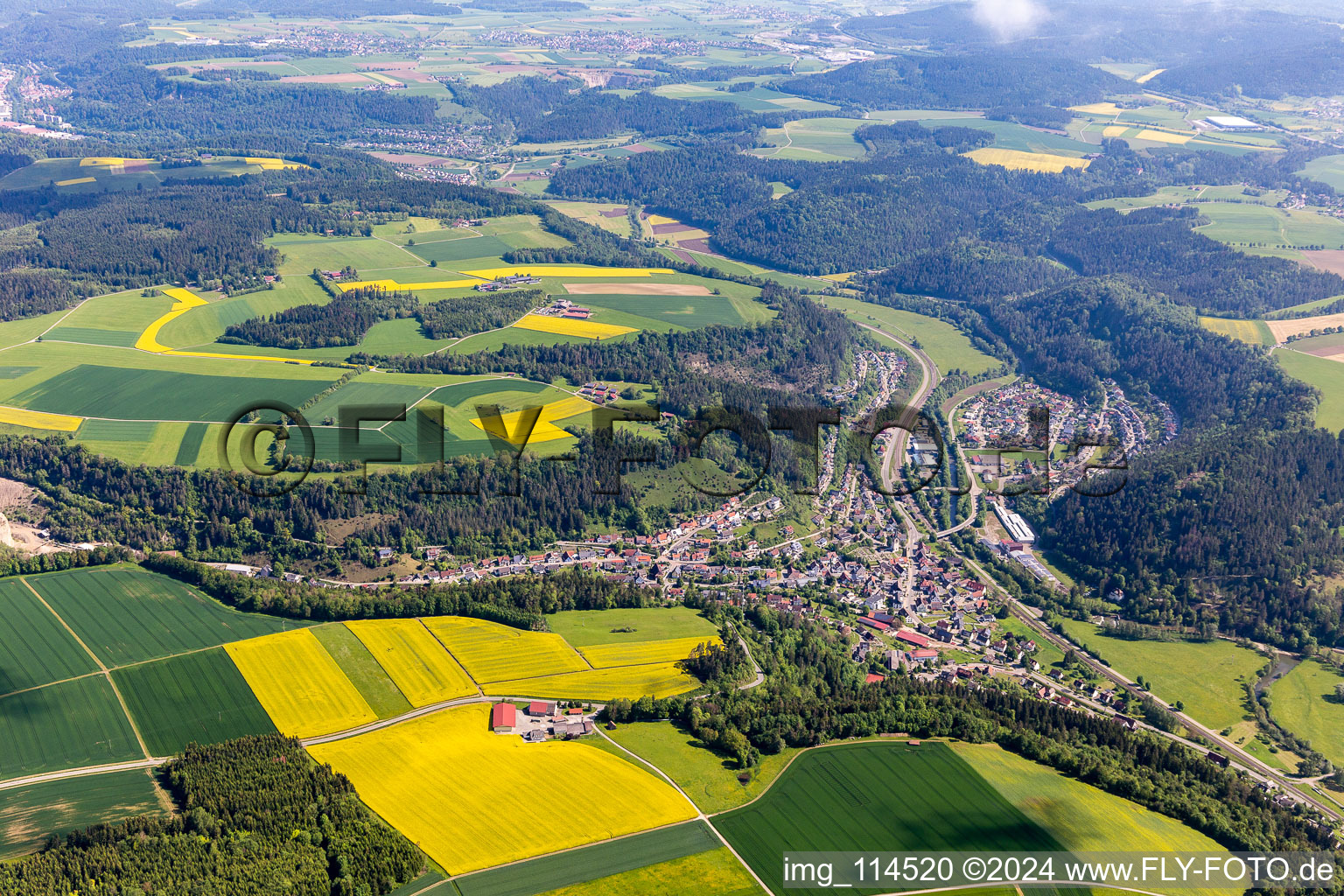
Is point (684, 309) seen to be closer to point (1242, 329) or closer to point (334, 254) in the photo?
point (334, 254)

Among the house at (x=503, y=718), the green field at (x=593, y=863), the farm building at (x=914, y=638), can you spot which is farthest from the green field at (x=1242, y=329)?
the green field at (x=593, y=863)

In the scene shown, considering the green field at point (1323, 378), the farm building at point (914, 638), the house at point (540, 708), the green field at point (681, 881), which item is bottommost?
the farm building at point (914, 638)

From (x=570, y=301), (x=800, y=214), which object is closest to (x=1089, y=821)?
(x=570, y=301)

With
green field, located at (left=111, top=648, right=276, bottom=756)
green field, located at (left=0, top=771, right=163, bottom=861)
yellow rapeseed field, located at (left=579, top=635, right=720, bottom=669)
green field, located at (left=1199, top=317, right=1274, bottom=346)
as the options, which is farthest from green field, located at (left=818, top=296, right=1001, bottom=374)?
green field, located at (left=0, top=771, right=163, bottom=861)

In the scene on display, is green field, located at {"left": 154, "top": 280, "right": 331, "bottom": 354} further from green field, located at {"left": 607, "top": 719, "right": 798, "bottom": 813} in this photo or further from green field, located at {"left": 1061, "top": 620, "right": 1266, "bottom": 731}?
green field, located at {"left": 1061, "top": 620, "right": 1266, "bottom": 731}

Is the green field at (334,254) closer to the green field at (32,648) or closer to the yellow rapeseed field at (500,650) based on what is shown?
the green field at (32,648)

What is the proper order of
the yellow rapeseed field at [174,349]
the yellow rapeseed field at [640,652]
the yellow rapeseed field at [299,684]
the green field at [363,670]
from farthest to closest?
the yellow rapeseed field at [174,349] → the yellow rapeseed field at [640,652] → the green field at [363,670] → the yellow rapeseed field at [299,684]

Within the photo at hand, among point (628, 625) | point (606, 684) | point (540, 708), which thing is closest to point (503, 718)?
point (540, 708)
